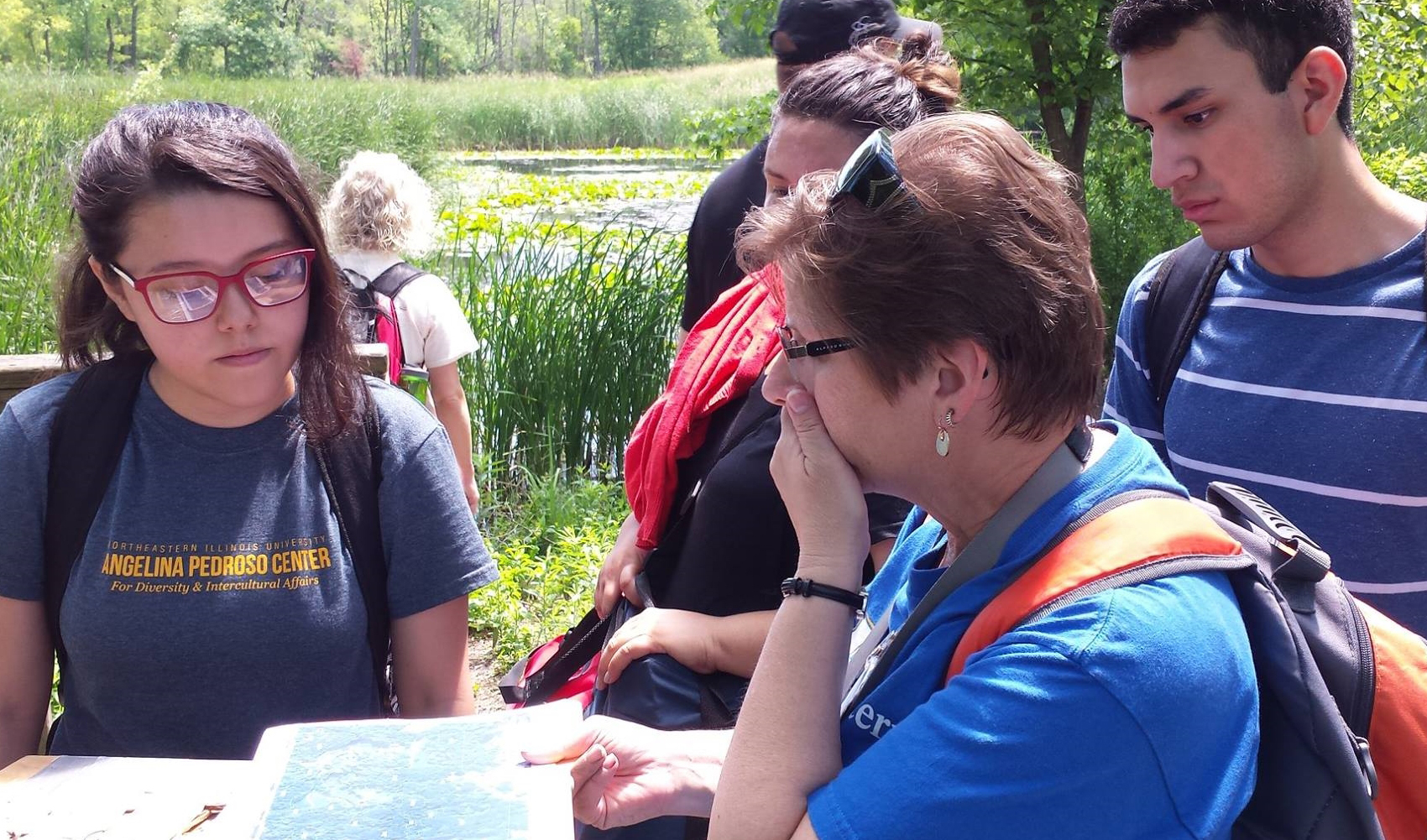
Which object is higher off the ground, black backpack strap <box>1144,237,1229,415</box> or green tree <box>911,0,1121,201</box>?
green tree <box>911,0,1121,201</box>

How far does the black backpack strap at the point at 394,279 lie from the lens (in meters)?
3.97

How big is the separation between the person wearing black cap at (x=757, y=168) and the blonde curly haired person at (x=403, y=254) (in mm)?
1232

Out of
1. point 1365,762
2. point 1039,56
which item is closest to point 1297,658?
point 1365,762

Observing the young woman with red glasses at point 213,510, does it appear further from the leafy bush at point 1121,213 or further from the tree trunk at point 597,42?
the tree trunk at point 597,42

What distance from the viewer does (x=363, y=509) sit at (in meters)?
1.79

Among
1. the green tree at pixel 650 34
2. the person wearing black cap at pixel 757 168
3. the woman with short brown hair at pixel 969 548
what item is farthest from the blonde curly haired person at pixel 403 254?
the green tree at pixel 650 34

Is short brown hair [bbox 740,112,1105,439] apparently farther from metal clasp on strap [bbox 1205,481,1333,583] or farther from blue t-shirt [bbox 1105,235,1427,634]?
blue t-shirt [bbox 1105,235,1427,634]

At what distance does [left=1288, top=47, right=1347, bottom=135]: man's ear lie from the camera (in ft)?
5.90

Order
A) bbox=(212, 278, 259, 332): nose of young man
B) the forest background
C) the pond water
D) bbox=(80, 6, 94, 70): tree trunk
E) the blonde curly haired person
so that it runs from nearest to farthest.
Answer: bbox=(212, 278, 259, 332): nose of young man → the blonde curly haired person → the forest background → the pond water → bbox=(80, 6, 94, 70): tree trunk

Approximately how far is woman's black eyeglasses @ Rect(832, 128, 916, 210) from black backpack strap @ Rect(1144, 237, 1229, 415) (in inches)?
39.5

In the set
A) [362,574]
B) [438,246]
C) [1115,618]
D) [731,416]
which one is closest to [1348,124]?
[731,416]

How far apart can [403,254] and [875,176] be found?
333cm

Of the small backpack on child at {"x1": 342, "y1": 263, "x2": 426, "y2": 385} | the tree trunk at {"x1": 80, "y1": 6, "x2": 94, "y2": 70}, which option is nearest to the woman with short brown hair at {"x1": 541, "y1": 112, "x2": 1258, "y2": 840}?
the small backpack on child at {"x1": 342, "y1": 263, "x2": 426, "y2": 385}

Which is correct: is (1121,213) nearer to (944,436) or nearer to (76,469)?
(944,436)
